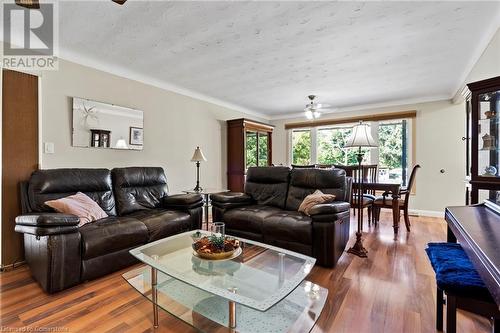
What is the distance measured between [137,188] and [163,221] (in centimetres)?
76

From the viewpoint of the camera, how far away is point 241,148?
519 cm

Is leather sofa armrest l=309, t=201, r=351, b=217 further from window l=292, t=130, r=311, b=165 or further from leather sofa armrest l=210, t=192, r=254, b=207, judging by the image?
window l=292, t=130, r=311, b=165

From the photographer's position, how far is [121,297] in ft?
6.36

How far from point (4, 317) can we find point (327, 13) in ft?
10.8

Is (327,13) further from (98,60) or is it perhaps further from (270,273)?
Result: (98,60)

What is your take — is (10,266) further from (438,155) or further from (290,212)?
(438,155)

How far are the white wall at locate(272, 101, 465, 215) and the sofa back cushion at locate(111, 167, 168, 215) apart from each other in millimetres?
4710

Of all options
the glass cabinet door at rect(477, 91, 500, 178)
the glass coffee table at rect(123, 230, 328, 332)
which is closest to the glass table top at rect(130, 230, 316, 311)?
the glass coffee table at rect(123, 230, 328, 332)

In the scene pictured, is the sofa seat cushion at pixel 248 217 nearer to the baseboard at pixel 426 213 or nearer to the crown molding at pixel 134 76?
the crown molding at pixel 134 76

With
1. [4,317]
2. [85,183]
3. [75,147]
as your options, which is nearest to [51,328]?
[4,317]

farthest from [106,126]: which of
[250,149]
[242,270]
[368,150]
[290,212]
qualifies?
[368,150]

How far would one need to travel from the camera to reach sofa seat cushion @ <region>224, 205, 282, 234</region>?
281cm

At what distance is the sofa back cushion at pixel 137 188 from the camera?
119 inches

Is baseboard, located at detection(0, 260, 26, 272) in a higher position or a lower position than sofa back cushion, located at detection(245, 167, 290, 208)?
lower
